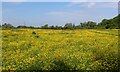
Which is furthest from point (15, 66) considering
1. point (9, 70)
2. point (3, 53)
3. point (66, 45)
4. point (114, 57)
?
point (66, 45)

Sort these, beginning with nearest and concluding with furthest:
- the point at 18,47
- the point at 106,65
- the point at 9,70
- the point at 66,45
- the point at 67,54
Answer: the point at 9,70 < the point at 106,65 < the point at 67,54 < the point at 18,47 < the point at 66,45

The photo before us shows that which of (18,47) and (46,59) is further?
(18,47)

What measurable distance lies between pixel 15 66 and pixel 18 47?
4.97m

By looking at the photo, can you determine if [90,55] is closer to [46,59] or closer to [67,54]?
[67,54]

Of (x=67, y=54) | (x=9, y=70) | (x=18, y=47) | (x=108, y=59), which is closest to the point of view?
(x=9, y=70)

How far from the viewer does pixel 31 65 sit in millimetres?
14281

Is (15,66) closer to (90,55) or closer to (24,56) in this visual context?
(24,56)

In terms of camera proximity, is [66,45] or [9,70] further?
[66,45]

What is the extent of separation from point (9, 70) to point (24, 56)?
2.84 m

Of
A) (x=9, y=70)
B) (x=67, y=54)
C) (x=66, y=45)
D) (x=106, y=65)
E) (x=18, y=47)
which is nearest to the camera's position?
(x=9, y=70)

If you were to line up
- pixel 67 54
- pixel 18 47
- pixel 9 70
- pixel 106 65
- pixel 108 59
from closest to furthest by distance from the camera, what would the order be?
pixel 9 70 < pixel 106 65 < pixel 108 59 < pixel 67 54 < pixel 18 47

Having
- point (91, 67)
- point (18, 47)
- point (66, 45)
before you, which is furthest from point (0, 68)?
point (66, 45)

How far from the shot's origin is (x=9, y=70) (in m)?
13.7

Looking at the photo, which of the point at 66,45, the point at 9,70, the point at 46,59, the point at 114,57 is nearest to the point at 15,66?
the point at 9,70
